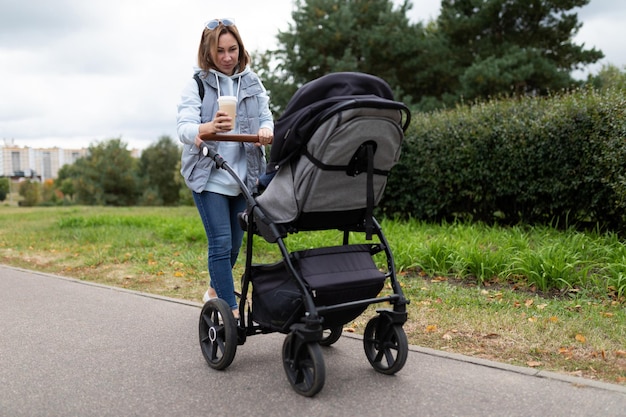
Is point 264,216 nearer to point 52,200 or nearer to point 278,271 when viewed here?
point 278,271

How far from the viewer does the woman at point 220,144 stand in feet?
13.3

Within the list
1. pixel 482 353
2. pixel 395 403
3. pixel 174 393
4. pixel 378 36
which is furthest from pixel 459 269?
pixel 378 36

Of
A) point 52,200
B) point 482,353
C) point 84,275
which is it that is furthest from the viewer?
point 52,200

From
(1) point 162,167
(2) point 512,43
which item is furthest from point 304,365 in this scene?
(1) point 162,167

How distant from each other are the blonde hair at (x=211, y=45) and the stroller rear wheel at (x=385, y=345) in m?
1.98

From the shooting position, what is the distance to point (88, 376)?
3631 millimetres

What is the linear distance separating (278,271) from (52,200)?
65763 mm

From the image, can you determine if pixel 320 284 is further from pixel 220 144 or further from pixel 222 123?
pixel 220 144

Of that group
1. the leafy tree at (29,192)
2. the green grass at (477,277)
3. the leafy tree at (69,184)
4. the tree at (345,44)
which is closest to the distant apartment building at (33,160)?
the leafy tree at (69,184)

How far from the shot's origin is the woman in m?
4.04

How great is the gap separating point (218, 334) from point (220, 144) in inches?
49.8

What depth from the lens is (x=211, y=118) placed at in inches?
162

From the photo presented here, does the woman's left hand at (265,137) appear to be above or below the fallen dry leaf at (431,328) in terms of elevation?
above

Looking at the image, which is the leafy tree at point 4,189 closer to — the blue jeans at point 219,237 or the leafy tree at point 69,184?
the leafy tree at point 69,184
